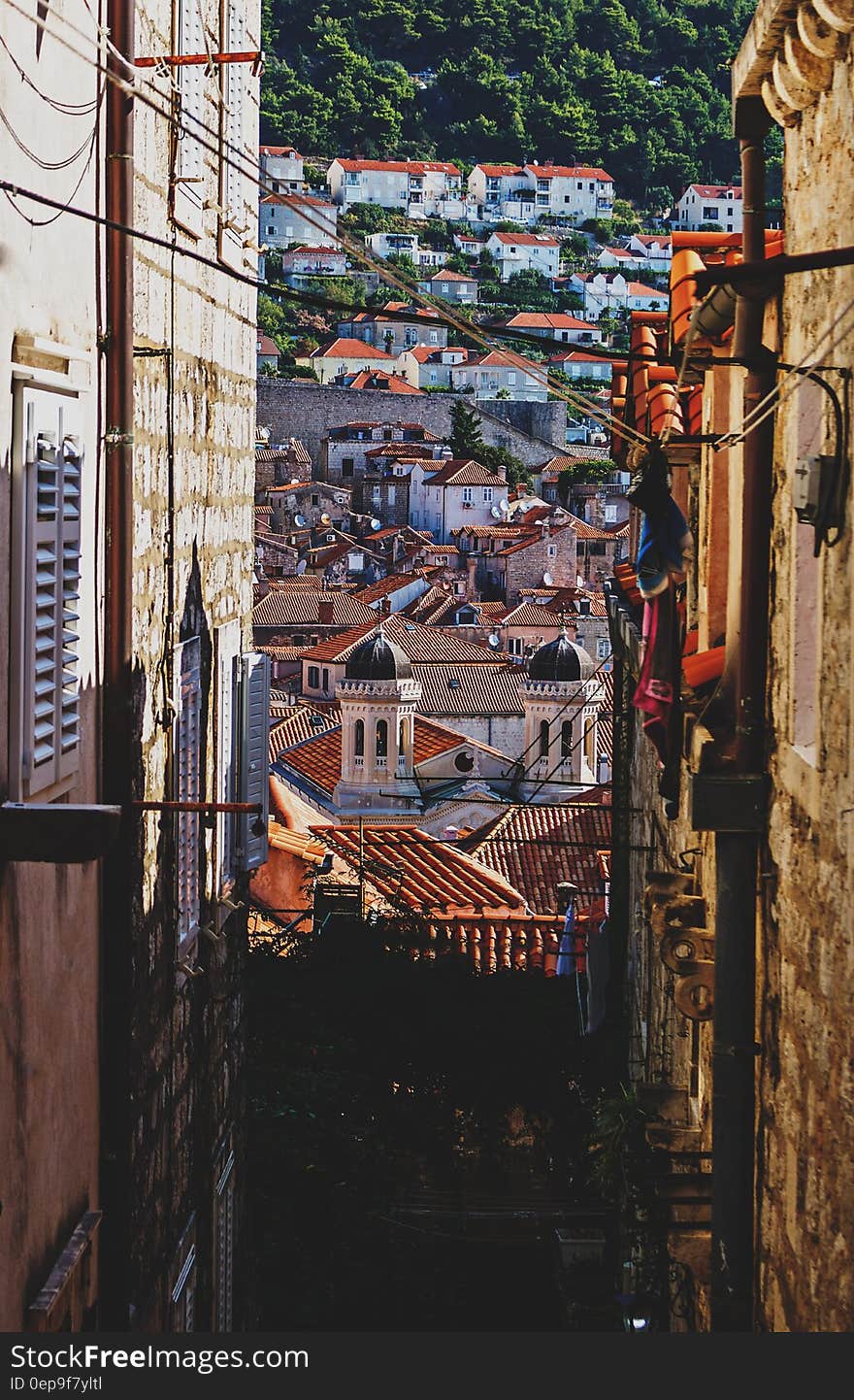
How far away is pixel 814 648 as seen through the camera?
18.3 ft

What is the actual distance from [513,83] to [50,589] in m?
177

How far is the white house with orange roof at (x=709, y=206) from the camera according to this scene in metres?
152

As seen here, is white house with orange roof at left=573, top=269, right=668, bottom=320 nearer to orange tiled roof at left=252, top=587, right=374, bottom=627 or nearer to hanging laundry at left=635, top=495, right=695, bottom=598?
orange tiled roof at left=252, top=587, right=374, bottom=627

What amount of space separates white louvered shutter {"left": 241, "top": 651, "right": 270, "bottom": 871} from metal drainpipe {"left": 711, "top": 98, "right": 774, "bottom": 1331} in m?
3.85

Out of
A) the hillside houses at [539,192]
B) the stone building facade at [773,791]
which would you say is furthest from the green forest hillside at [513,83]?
the stone building facade at [773,791]

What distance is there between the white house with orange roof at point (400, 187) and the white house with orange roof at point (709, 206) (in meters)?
17.9

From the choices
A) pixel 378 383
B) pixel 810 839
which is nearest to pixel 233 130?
pixel 810 839

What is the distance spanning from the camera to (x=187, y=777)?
8.34 m

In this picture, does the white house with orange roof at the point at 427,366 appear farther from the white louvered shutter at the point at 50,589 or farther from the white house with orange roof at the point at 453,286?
the white louvered shutter at the point at 50,589

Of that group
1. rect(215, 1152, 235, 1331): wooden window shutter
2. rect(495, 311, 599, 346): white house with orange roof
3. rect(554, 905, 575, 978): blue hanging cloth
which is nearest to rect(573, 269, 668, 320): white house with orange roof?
rect(495, 311, 599, 346): white house with orange roof

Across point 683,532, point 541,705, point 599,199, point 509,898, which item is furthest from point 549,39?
point 683,532

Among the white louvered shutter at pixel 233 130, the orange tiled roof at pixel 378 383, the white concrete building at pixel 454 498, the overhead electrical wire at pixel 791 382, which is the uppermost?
the orange tiled roof at pixel 378 383

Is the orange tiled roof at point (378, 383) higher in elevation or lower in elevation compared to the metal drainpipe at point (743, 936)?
higher

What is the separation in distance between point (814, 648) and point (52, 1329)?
→ 2951 mm
